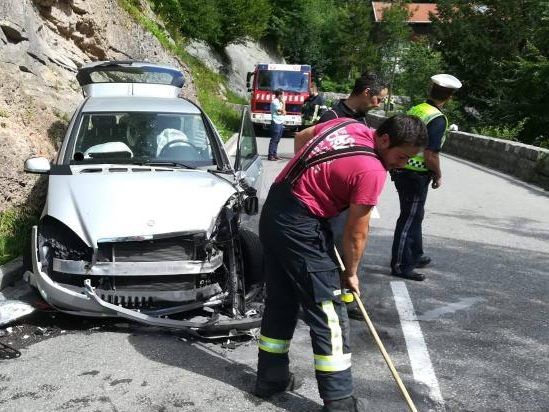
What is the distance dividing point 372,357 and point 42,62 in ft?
27.4

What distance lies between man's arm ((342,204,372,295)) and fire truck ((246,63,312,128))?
18.8 meters

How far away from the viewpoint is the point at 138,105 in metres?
6.24

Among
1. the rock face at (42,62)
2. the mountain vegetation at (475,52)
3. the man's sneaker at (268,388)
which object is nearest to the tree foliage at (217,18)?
the mountain vegetation at (475,52)

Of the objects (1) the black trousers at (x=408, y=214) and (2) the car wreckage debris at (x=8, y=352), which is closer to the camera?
(2) the car wreckage debris at (x=8, y=352)

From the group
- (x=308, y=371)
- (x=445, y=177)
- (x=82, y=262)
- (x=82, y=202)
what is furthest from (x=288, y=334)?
(x=445, y=177)

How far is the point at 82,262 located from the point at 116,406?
1168mm

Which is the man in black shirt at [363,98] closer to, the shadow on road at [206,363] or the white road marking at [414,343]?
the white road marking at [414,343]

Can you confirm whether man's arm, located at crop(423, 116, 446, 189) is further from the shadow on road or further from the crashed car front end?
the shadow on road

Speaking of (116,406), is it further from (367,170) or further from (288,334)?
(367,170)

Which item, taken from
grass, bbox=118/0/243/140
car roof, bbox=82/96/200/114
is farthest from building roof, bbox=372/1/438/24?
car roof, bbox=82/96/200/114

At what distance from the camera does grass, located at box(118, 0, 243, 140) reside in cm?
1784

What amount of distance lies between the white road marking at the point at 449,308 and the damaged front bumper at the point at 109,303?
4.97ft

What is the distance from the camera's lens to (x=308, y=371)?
3.88 metres

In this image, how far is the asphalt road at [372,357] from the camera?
350cm
